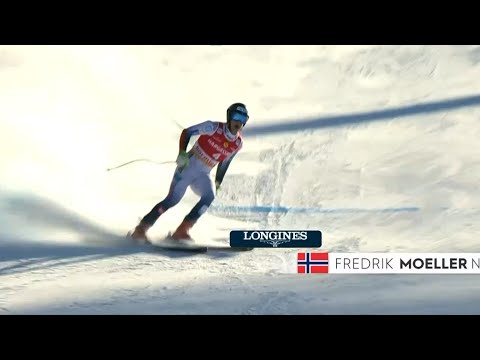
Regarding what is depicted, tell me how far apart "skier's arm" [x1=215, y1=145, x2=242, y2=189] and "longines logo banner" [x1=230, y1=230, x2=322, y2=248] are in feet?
1.32

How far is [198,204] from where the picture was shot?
17.8 feet

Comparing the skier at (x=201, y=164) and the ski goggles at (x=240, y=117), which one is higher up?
the ski goggles at (x=240, y=117)

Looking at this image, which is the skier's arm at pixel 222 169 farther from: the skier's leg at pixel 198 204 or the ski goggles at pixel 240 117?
the ski goggles at pixel 240 117

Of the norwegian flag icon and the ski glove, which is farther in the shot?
the ski glove

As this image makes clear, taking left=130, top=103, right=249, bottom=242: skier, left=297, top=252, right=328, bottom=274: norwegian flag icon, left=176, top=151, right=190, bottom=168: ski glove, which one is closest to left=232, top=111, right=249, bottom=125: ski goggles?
left=130, top=103, right=249, bottom=242: skier

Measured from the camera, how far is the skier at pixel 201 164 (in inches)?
214

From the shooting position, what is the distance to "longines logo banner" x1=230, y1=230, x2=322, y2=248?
17.5 feet

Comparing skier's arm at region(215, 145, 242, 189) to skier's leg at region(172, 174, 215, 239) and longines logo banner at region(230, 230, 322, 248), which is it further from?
longines logo banner at region(230, 230, 322, 248)

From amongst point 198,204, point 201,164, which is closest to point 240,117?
point 201,164

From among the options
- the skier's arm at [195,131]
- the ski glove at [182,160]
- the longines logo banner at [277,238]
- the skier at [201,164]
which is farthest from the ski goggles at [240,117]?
the longines logo banner at [277,238]

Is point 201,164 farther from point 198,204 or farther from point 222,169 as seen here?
point 198,204

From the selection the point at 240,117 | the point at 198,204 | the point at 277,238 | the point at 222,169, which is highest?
the point at 240,117

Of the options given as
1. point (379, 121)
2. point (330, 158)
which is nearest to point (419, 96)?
point (379, 121)

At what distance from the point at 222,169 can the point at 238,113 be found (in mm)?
441
